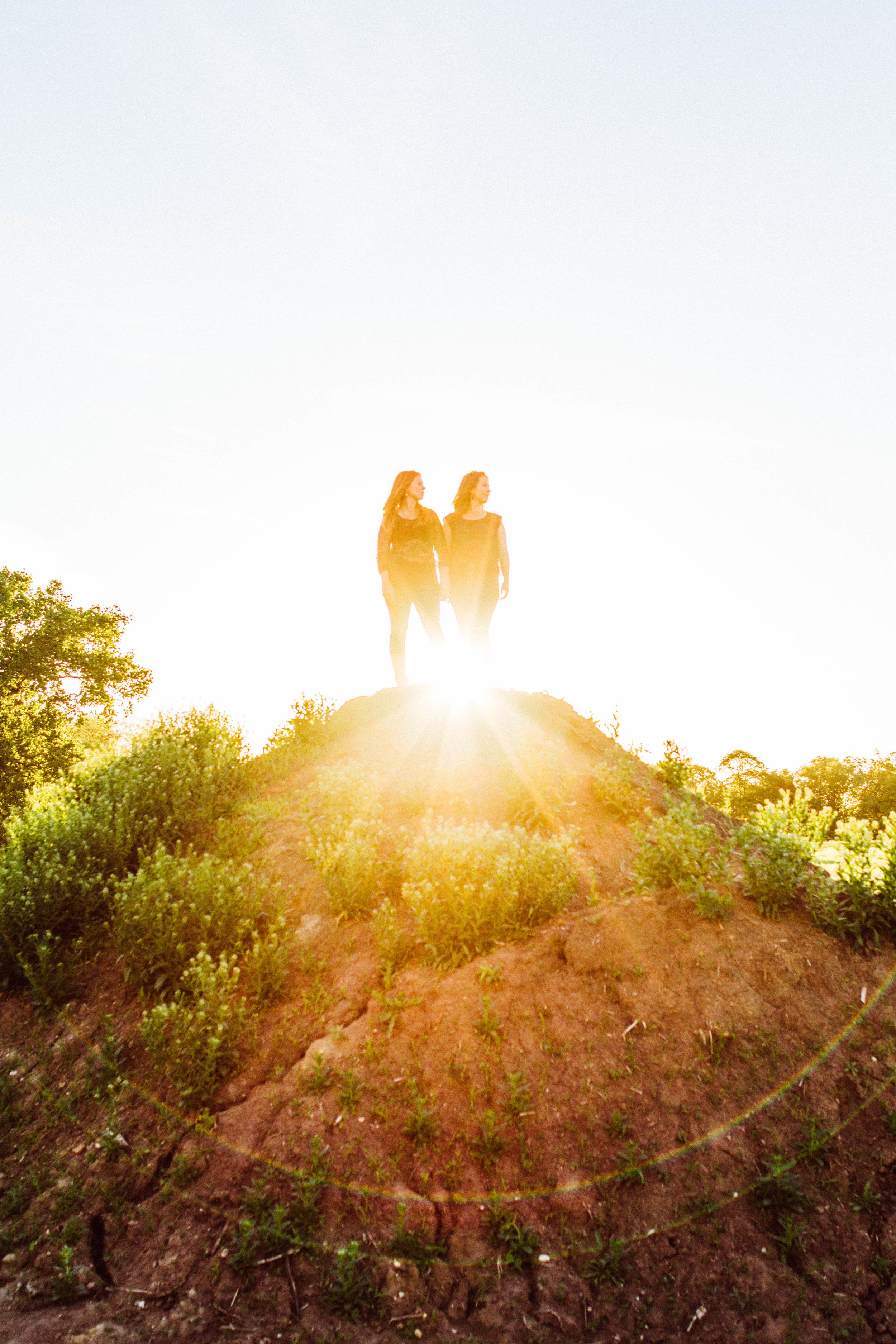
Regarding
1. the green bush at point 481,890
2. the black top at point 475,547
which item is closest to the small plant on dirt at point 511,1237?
the green bush at point 481,890

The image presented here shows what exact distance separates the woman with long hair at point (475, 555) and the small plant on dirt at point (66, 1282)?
791cm

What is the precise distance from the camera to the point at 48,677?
21312 mm

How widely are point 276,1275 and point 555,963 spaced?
2660mm

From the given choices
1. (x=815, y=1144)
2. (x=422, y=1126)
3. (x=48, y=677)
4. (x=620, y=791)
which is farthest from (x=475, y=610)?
(x=48, y=677)

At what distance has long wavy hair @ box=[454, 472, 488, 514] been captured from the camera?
31.5ft

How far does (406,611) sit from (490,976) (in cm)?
610

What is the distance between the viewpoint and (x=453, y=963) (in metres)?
5.22

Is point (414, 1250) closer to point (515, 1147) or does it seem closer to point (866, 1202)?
point (515, 1147)

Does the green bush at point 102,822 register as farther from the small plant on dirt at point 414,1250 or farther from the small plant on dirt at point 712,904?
the small plant on dirt at point 712,904

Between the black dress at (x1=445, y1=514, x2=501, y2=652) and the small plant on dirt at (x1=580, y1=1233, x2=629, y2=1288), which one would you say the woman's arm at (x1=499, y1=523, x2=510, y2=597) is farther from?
the small plant on dirt at (x1=580, y1=1233, x2=629, y2=1288)

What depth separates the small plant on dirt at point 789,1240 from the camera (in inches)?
145

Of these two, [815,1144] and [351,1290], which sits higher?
[815,1144]

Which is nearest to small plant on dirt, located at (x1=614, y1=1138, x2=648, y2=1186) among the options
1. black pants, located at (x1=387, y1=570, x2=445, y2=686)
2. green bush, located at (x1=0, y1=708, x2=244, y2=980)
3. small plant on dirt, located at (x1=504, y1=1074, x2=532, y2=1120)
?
small plant on dirt, located at (x1=504, y1=1074, x2=532, y2=1120)

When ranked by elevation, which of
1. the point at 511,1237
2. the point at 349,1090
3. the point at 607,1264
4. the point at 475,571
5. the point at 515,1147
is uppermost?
the point at 475,571
